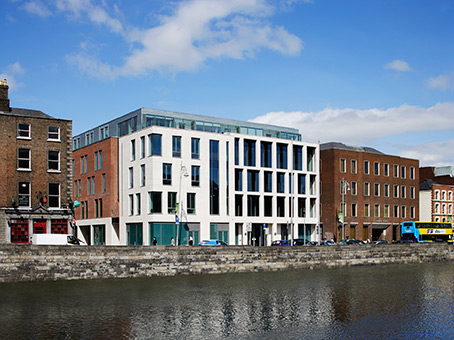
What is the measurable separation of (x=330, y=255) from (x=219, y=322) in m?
35.6

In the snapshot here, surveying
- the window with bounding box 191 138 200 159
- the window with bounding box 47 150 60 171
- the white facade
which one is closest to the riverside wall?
the white facade

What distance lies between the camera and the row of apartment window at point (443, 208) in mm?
114938

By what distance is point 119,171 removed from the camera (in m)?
82.5

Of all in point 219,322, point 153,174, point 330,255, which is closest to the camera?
point 219,322

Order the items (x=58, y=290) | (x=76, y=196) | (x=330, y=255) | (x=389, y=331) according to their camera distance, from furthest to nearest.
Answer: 1. (x=76, y=196)
2. (x=330, y=255)
3. (x=58, y=290)
4. (x=389, y=331)

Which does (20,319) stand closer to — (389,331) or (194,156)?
(389,331)

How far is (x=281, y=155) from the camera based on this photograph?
3462 inches

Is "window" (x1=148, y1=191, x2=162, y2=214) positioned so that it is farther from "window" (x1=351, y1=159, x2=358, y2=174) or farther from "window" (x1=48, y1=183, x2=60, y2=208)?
"window" (x1=351, y1=159, x2=358, y2=174)

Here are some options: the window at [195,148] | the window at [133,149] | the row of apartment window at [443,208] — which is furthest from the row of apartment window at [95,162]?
the row of apartment window at [443,208]

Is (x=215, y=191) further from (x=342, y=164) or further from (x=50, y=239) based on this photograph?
(x=50, y=239)

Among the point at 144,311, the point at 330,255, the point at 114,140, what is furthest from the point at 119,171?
the point at 144,311

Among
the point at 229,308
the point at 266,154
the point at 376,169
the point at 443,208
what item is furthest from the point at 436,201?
the point at 229,308

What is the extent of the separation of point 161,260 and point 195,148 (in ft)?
97.7

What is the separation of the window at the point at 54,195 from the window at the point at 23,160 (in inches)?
110
